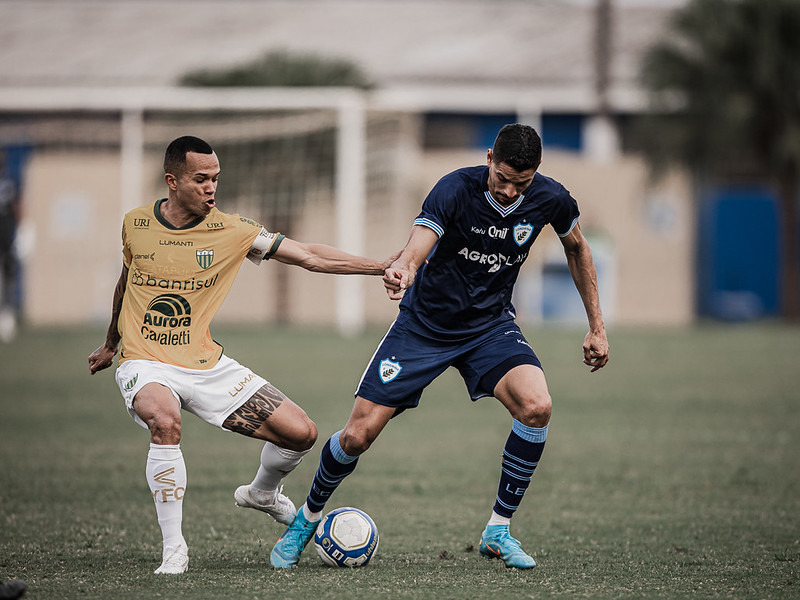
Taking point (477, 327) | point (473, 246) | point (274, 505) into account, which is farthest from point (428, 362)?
point (274, 505)

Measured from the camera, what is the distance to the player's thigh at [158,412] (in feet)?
20.1

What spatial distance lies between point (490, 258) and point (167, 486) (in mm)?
2090

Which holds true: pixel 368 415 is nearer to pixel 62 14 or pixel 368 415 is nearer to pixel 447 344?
pixel 447 344

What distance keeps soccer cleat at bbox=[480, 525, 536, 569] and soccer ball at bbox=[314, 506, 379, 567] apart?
0.59 meters

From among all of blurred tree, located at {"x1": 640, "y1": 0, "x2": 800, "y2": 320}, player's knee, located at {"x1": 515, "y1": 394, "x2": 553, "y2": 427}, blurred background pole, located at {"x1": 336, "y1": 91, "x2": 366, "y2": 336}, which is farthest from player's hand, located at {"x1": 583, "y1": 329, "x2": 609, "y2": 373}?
blurred tree, located at {"x1": 640, "y1": 0, "x2": 800, "y2": 320}

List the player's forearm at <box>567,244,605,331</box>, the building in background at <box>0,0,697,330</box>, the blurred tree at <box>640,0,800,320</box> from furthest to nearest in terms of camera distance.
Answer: the blurred tree at <box>640,0,800,320</box> < the building in background at <box>0,0,697,330</box> < the player's forearm at <box>567,244,605,331</box>

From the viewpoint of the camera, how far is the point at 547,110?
109ft

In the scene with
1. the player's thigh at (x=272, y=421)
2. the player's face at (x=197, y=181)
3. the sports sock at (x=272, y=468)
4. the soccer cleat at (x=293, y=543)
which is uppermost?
the player's face at (x=197, y=181)

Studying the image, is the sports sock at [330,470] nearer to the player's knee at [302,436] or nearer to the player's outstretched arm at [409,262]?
the player's knee at [302,436]

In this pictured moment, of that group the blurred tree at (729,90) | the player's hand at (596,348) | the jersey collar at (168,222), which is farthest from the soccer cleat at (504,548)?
the blurred tree at (729,90)

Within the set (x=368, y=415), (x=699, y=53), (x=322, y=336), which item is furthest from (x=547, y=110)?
(x=368, y=415)

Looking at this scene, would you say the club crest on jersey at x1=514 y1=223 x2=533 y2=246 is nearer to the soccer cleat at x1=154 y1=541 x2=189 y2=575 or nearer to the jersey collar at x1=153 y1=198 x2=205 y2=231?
the jersey collar at x1=153 y1=198 x2=205 y2=231

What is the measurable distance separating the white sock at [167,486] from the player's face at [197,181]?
128cm

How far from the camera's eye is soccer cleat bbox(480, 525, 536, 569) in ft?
20.7
